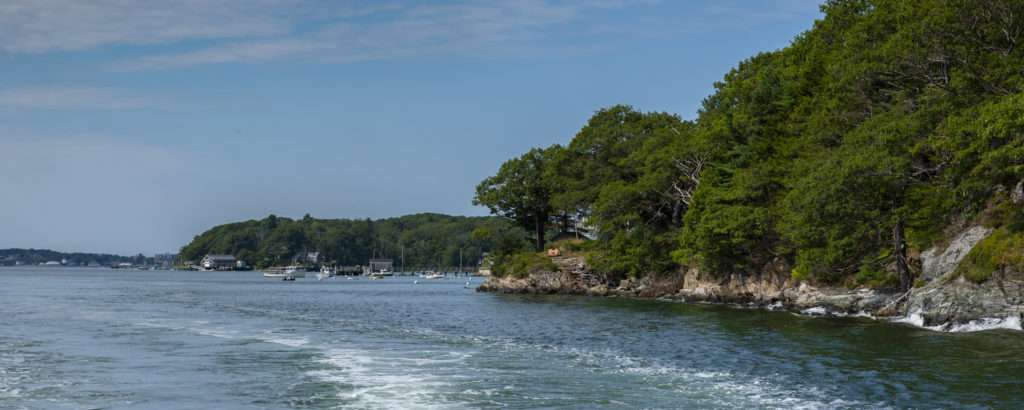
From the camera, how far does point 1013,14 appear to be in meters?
33.5

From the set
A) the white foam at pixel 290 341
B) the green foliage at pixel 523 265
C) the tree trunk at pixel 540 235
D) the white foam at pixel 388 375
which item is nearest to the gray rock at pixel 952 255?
the white foam at pixel 388 375

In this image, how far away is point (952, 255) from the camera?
3397 cm

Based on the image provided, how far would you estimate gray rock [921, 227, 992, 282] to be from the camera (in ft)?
109

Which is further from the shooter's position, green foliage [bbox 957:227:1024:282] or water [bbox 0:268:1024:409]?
green foliage [bbox 957:227:1024:282]

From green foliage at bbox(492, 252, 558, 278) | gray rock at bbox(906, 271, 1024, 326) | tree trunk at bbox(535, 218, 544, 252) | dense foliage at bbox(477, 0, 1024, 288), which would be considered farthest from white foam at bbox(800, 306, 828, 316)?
tree trunk at bbox(535, 218, 544, 252)

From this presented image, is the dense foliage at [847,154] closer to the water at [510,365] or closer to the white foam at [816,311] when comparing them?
the white foam at [816,311]

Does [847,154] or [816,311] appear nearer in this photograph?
[847,154]

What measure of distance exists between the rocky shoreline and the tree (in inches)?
603

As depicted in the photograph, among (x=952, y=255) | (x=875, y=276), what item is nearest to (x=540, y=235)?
(x=875, y=276)

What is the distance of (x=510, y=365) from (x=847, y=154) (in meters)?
24.1

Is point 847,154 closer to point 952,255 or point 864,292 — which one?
point 952,255

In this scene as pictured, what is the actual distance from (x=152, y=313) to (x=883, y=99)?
4696cm

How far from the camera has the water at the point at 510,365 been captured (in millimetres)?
17203

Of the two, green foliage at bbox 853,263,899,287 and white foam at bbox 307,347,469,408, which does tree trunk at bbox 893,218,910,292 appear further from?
white foam at bbox 307,347,469,408
